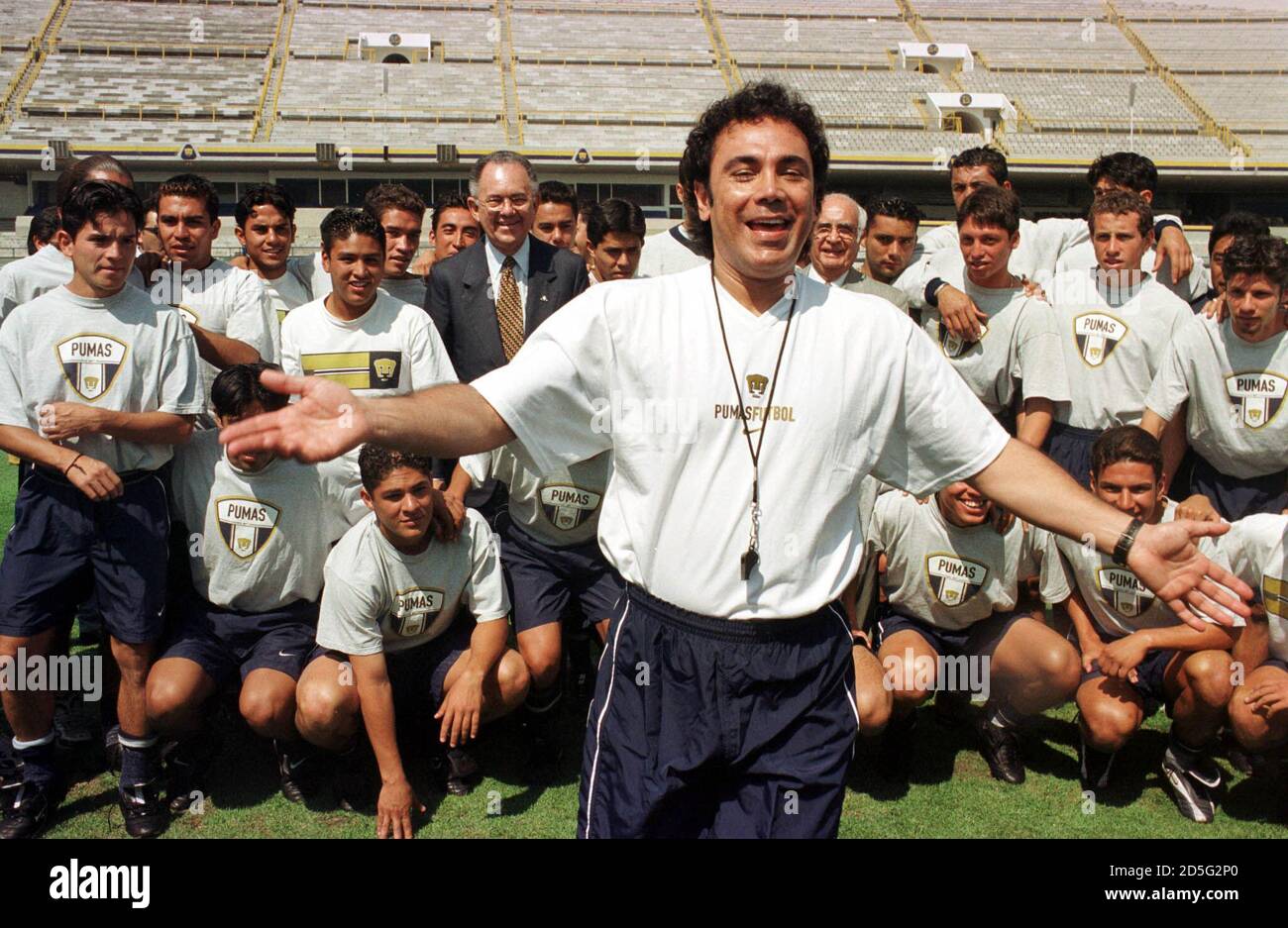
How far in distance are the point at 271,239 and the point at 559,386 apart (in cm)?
367

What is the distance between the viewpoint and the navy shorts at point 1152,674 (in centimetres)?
427

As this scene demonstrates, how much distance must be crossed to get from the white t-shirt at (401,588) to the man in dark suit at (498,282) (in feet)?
3.00

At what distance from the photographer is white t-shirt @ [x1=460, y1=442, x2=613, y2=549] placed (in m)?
4.46

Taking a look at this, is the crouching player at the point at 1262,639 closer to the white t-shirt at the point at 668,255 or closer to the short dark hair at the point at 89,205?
the white t-shirt at the point at 668,255

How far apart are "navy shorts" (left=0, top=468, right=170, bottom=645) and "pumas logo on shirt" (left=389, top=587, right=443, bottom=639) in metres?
0.89

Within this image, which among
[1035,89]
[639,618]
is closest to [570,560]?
[639,618]

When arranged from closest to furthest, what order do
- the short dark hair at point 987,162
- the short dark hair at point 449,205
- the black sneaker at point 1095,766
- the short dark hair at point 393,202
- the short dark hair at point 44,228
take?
the black sneaker at point 1095,766 < the short dark hair at point 393,202 < the short dark hair at point 987,162 < the short dark hair at point 44,228 < the short dark hair at point 449,205

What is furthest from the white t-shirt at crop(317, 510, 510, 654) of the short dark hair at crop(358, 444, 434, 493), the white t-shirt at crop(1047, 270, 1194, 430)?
the white t-shirt at crop(1047, 270, 1194, 430)

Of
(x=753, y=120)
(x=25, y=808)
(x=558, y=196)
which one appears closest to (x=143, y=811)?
(x=25, y=808)

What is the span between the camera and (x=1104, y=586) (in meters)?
4.38

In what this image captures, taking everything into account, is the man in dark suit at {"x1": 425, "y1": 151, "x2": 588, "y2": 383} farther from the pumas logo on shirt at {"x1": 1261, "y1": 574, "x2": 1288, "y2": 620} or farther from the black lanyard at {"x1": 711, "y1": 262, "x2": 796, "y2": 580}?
the pumas logo on shirt at {"x1": 1261, "y1": 574, "x2": 1288, "y2": 620}

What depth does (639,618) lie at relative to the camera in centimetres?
228

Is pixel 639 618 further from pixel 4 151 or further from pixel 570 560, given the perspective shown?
pixel 4 151

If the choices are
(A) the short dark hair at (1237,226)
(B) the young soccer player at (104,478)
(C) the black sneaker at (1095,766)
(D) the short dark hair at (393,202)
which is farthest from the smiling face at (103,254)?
(A) the short dark hair at (1237,226)
